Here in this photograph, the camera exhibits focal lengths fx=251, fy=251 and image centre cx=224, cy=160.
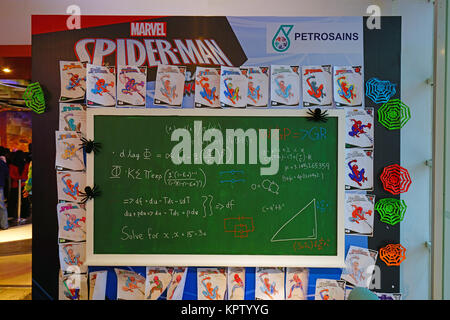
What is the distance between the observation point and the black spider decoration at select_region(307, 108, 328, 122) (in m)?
1.64

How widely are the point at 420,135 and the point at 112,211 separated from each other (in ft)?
6.97

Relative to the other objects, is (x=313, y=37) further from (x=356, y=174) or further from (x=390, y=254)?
(x=390, y=254)

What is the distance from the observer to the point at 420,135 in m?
1.69

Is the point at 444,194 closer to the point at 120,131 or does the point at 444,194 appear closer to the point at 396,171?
the point at 396,171

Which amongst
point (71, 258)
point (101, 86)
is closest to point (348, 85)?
point (101, 86)

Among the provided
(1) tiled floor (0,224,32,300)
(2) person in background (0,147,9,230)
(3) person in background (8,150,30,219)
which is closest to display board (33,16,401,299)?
(1) tiled floor (0,224,32,300)

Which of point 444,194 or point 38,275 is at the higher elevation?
point 444,194

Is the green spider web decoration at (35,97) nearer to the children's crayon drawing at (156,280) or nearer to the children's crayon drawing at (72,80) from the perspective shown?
the children's crayon drawing at (72,80)

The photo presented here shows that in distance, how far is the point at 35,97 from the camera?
168cm

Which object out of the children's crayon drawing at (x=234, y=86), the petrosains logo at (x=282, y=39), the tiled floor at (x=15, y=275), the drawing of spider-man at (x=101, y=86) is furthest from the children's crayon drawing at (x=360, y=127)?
the tiled floor at (x=15, y=275)

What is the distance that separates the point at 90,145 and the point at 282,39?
1.45m

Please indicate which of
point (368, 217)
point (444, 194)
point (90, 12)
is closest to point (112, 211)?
point (90, 12)

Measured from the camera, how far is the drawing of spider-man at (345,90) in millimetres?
1672

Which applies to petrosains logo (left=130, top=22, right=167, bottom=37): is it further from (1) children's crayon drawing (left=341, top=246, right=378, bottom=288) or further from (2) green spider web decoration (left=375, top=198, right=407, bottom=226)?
(1) children's crayon drawing (left=341, top=246, right=378, bottom=288)
